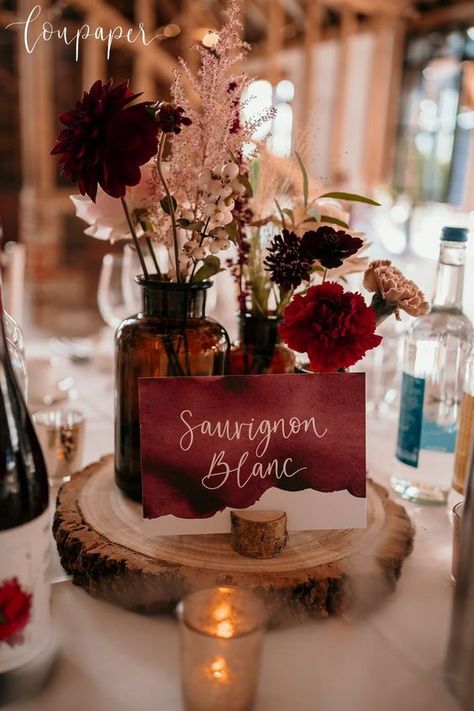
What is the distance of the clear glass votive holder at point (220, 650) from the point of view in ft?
1.66

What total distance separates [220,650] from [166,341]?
402 millimetres

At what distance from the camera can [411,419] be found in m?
0.98

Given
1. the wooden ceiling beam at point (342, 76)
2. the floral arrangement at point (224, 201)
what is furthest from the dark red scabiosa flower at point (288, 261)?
the wooden ceiling beam at point (342, 76)

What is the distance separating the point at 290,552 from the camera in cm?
77

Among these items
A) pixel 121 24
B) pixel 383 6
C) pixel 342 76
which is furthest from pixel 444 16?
pixel 121 24

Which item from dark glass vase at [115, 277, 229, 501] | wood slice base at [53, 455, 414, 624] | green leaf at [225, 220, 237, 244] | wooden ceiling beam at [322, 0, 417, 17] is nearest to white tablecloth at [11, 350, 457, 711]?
wood slice base at [53, 455, 414, 624]

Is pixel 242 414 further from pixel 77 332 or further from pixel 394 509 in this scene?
pixel 77 332

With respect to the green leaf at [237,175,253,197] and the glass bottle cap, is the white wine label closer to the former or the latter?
the green leaf at [237,175,253,197]

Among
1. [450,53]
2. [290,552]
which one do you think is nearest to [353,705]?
[290,552]

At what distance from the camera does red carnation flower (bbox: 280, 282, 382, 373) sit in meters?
0.73

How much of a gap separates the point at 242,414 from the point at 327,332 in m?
0.14

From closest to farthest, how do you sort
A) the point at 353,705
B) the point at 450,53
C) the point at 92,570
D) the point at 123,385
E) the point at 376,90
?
the point at 353,705 < the point at 92,570 < the point at 123,385 < the point at 450,53 < the point at 376,90

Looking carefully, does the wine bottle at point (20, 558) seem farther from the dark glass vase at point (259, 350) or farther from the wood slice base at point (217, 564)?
the dark glass vase at point (259, 350)

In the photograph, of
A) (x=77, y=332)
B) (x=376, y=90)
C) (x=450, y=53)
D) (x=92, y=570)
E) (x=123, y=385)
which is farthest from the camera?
(x=376, y=90)
